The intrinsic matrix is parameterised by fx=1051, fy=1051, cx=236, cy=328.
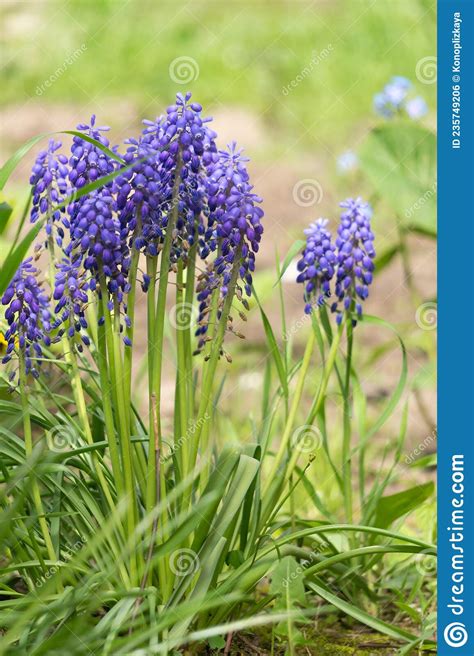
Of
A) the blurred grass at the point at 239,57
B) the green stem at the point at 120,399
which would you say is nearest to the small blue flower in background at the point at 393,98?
the blurred grass at the point at 239,57

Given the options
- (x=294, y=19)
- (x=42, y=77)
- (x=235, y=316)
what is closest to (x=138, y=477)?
(x=235, y=316)

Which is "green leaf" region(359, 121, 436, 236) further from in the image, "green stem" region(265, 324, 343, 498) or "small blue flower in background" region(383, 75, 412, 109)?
"green stem" region(265, 324, 343, 498)

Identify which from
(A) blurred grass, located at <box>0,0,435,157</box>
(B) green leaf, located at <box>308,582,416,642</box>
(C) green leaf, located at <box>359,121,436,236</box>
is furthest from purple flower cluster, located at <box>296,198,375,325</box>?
(A) blurred grass, located at <box>0,0,435,157</box>

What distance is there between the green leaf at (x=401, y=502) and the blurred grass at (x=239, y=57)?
13.5 ft

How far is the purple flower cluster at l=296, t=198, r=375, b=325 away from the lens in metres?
2.53

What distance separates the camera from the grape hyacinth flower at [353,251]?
2.54m

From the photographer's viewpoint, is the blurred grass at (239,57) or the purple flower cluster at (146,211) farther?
the blurred grass at (239,57)

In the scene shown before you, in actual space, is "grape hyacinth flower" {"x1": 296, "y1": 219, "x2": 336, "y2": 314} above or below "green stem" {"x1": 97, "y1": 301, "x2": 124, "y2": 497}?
above

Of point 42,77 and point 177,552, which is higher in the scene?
point 42,77

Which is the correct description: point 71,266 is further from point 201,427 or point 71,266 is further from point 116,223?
point 201,427
